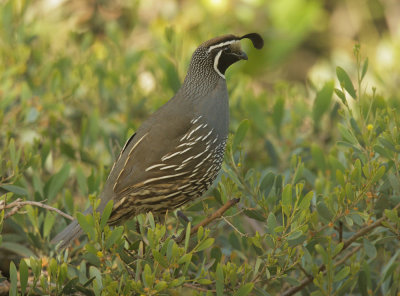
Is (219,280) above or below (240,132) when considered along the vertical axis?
below

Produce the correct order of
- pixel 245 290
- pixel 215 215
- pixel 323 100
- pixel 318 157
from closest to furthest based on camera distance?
pixel 245 290
pixel 215 215
pixel 318 157
pixel 323 100

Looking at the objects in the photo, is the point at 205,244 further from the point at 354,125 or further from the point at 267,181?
the point at 354,125

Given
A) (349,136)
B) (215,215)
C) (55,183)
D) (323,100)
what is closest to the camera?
(215,215)

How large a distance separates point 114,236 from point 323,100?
1730 millimetres

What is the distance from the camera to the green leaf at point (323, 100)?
3355 mm

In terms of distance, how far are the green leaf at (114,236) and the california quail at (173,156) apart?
0.55 meters

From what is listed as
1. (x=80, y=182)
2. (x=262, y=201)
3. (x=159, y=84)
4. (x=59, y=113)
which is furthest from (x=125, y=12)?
(x=262, y=201)

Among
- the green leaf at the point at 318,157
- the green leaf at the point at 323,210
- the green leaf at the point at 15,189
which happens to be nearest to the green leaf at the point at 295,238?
the green leaf at the point at 323,210

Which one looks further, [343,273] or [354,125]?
[354,125]

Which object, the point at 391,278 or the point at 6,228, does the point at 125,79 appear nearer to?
the point at 6,228

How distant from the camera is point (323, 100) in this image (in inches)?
135

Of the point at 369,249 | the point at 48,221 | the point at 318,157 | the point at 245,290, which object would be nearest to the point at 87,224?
the point at 245,290

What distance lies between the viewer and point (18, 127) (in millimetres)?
3438

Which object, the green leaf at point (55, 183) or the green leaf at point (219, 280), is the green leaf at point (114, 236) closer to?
the green leaf at point (219, 280)
